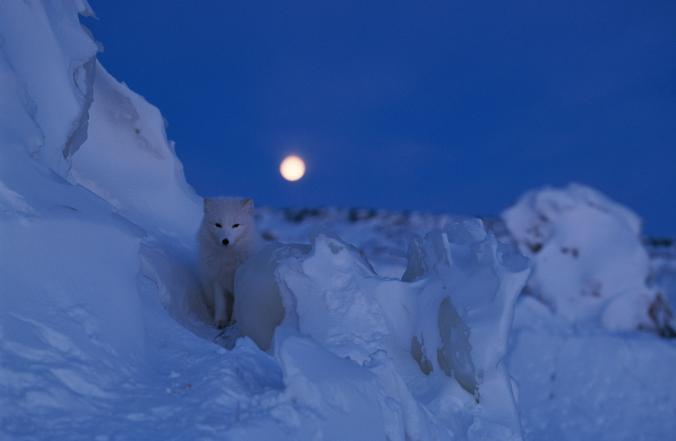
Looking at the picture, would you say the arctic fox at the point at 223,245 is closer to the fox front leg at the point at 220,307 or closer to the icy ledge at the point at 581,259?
the fox front leg at the point at 220,307

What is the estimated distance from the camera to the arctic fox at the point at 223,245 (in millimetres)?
5195

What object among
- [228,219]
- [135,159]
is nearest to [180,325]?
[228,219]

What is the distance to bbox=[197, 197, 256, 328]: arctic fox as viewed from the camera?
520 centimetres

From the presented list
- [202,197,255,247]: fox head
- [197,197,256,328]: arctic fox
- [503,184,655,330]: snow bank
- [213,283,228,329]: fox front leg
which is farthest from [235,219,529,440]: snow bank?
[503,184,655,330]: snow bank

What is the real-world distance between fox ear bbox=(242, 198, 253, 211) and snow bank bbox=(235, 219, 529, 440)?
1238 millimetres

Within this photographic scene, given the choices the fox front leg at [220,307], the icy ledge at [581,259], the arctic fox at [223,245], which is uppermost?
the icy ledge at [581,259]

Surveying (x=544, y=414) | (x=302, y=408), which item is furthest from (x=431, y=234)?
(x=544, y=414)

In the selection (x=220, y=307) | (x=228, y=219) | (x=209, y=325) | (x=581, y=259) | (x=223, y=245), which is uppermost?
(x=581, y=259)

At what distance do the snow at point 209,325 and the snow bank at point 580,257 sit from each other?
0.48 m

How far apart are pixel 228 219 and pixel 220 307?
764 millimetres

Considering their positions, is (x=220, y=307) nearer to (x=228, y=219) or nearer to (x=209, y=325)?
(x=209, y=325)

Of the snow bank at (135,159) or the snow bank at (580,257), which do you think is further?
the snow bank at (580,257)

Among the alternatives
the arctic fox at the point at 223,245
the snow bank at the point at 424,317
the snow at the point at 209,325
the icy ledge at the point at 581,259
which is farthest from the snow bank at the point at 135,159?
the icy ledge at the point at 581,259

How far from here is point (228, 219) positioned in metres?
5.36
